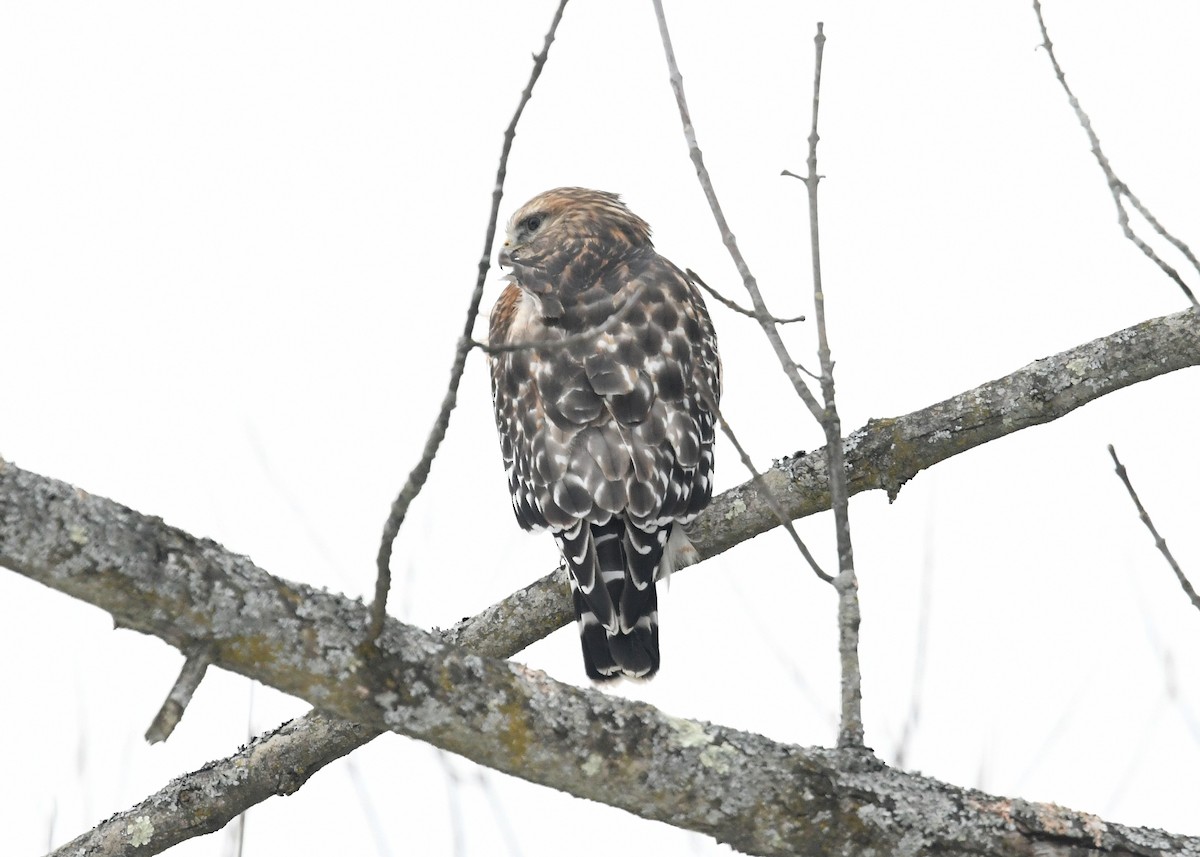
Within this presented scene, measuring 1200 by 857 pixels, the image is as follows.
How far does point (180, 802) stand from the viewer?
307cm

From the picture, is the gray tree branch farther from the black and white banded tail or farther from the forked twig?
the black and white banded tail

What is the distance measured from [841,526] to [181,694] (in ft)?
3.66

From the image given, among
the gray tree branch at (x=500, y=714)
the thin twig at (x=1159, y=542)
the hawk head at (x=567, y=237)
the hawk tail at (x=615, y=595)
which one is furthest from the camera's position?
the hawk head at (x=567, y=237)

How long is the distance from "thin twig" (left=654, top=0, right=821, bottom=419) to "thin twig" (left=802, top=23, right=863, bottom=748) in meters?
0.07

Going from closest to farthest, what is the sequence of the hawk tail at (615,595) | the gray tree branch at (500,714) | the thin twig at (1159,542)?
1. the gray tree branch at (500,714)
2. the thin twig at (1159,542)
3. the hawk tail at (615,595)

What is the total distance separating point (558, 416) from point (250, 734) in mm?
1262

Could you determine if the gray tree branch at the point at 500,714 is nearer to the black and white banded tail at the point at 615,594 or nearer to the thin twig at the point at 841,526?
the thin twig at the point at 841,526

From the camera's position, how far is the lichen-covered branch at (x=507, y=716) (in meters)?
1.84

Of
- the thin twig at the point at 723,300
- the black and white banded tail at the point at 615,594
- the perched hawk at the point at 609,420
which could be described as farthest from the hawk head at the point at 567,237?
the thin twig at the point at 723,300

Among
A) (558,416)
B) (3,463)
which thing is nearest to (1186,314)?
(558,416)

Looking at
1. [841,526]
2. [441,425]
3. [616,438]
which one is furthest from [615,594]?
[441,425]

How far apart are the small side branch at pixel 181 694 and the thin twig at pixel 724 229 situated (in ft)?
3.36

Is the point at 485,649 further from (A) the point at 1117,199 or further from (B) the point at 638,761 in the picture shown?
(A) the point at 1117,199

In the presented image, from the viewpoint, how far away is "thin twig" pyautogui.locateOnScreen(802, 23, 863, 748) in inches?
89.8
